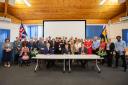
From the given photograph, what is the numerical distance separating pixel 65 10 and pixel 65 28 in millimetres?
1395

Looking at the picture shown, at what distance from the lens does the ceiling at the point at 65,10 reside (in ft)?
38.8

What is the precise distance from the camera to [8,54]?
959 cm

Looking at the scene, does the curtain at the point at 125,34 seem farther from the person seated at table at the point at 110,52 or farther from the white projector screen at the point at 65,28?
the white projector screen at the point at 65,28

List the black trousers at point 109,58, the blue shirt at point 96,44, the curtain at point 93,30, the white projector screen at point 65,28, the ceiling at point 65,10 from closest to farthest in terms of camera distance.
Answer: the black trousers at point 109,58 < the blue shirt at point 96,44 < the ceiling at point 65,10 < the white projector screen at point 65,28 < the curtain at point 93,30

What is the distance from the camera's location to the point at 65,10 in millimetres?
12609

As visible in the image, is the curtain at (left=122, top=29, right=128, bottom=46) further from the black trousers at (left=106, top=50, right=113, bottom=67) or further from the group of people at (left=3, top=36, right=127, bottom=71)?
the black trousers at (left=106, top=50, right=113, bottom=67)

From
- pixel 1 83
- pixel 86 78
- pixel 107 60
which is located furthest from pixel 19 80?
pixel 107 60

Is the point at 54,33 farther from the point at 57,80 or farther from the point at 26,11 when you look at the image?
the point at 57,80

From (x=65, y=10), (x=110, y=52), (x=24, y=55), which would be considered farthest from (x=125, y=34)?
(x=24, y=55)

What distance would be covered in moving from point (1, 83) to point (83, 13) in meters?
8.29

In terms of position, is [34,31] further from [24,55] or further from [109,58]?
[109,58]

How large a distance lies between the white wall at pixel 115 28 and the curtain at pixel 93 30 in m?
0.63

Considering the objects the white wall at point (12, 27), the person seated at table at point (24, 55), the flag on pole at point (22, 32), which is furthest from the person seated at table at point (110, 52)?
the flag on pole at point (22, 32)

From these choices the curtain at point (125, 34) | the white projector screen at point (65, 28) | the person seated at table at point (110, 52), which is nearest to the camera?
the person seated at table at point (110, 52)
